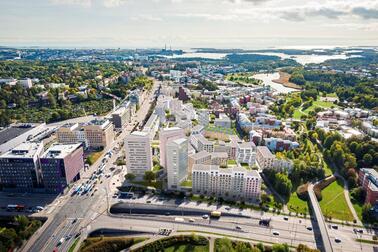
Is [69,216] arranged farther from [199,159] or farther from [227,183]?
[227,183]

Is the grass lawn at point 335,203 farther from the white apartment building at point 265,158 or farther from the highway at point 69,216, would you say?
the highway at point 69,216

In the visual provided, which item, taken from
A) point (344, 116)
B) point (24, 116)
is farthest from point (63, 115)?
point (344, 116)

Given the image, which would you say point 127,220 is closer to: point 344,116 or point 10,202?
point 10,202

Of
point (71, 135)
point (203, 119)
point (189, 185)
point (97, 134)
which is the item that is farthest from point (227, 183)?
point (71, 135)

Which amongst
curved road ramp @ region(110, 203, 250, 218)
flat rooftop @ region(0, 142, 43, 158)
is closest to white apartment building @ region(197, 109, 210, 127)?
curved road ramp @ region(110, 203, 250, 218)

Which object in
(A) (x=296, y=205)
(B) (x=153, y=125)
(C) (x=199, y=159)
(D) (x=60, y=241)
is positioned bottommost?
(A) (x=296, y=205)
